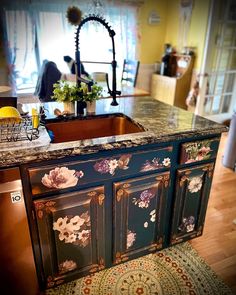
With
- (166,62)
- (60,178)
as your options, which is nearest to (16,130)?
(60,178)

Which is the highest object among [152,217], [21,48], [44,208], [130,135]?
[21,48]

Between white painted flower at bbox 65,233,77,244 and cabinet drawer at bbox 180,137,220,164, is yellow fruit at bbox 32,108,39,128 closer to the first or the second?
white painted flower at bbox 65,233,77,244

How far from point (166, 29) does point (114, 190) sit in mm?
4171

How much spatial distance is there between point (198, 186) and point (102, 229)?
686 millimetres

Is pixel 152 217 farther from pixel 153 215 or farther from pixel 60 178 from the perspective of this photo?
pixel 60 178

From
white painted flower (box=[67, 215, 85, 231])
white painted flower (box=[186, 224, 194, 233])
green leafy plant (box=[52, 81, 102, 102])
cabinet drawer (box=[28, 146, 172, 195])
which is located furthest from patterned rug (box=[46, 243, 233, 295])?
green leafy plant (box=[52, 81, 102, 102])

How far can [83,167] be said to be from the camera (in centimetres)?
114

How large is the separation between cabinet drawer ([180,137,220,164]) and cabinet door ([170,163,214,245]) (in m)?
0.06

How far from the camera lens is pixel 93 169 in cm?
117

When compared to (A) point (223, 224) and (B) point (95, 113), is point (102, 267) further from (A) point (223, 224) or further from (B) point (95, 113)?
(A) point (223, 224)

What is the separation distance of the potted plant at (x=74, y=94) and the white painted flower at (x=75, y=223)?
2.36 ft

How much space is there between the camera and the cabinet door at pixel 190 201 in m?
1.48

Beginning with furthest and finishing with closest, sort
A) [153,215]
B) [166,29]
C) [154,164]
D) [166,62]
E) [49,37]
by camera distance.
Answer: [166,29], [166,62], [49,37], [153,215], [154,164]

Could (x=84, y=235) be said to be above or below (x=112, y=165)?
below
